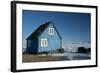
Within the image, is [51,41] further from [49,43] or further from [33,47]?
[33,47]

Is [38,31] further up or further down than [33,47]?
further up

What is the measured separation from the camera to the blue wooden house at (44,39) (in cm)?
150

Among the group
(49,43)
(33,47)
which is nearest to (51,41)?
(49,43)

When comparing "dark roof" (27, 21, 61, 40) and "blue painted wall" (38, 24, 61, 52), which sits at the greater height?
"dark roof" (27, 21, 61, 40)

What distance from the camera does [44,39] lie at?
1524 millimetres

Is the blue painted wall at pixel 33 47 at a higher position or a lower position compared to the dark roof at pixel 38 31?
lower

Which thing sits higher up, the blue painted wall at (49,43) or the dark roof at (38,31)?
the dark roof at (38,31)

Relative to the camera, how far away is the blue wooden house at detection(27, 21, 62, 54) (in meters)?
1.50

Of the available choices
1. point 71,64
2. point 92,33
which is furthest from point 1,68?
point 92,33

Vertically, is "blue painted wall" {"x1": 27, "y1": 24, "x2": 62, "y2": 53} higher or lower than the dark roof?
lower

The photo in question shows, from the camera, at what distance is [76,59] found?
5.32 feet

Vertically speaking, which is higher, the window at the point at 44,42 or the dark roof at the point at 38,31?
the dark roof at the point at 38,31

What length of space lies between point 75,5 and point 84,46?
0.32m

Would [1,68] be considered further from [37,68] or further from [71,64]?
[71,64]
